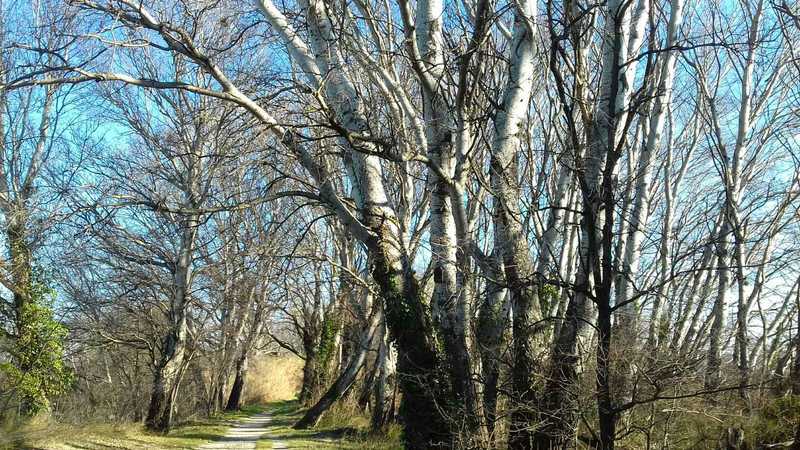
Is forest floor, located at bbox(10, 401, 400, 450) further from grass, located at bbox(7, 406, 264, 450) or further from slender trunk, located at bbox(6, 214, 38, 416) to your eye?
slender trunk, located at bbox(6, 214, 38, 416)

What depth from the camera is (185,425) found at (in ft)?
69.4

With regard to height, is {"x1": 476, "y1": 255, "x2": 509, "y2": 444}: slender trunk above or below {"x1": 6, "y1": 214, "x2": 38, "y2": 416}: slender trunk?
below

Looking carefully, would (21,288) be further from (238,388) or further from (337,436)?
(238,388)

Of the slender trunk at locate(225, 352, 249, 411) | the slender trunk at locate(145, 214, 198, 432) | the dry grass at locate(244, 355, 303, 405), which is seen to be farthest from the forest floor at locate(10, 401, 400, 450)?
the dry grass at locate(244, 355, 303, 405)

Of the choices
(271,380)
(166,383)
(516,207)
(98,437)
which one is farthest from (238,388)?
(516,207)

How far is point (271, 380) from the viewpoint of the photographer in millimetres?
50000

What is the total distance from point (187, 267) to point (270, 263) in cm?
757

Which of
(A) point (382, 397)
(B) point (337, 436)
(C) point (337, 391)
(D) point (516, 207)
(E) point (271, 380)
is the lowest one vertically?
(B) point (337, 436)

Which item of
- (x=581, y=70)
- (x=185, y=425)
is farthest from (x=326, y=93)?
(x=185, y=425)

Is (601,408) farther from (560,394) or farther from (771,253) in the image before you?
(771,253)

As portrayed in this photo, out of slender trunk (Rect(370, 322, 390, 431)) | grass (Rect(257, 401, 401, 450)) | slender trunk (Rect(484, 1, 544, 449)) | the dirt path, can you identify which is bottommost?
the dirt path

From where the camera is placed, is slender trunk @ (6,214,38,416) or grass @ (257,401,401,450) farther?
slender trunk @ (6,214,38,416)

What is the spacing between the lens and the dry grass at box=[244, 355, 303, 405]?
4775 centimetres

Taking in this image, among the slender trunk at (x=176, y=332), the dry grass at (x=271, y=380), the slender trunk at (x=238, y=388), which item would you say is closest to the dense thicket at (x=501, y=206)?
the slender trunk at (x=176, y=332)
